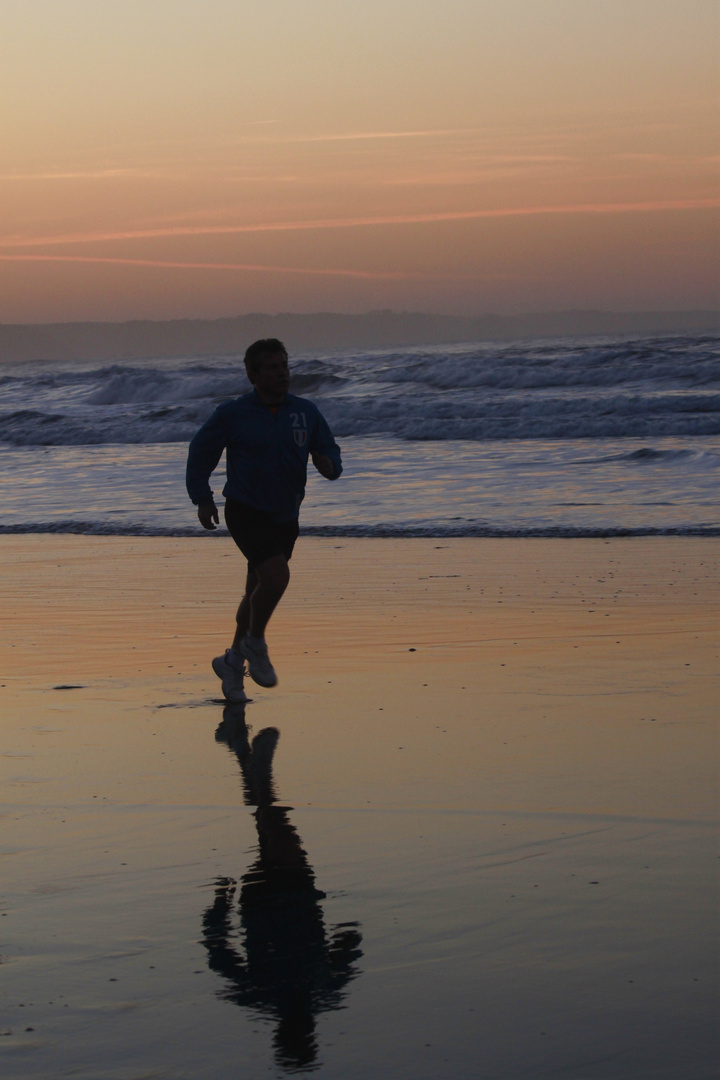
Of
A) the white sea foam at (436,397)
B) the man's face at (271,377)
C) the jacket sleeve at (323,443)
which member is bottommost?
the white sea foam at (436,397)

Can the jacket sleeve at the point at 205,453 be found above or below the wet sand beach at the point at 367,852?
above

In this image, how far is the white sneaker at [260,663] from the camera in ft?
19.1

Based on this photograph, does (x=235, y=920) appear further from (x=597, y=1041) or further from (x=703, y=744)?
(x=703, y=744)

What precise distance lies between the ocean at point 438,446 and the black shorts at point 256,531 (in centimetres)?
585

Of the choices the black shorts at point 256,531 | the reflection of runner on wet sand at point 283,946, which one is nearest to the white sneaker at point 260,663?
the black shorts at point 256,531

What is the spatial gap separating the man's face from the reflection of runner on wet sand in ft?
7.54

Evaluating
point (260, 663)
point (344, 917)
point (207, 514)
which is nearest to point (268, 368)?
point (207, 514)

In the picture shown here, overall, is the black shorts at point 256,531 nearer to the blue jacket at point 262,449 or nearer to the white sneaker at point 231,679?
the blue jacket at point 262,449

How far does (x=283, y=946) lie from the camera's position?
9.96ft

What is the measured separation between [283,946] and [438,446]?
748 inches

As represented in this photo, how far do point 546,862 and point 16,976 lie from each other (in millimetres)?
1414

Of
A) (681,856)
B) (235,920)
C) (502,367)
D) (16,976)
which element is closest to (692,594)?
(681,856)

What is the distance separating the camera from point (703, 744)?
4738 mm

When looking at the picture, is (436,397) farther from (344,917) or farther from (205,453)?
(344,917)
